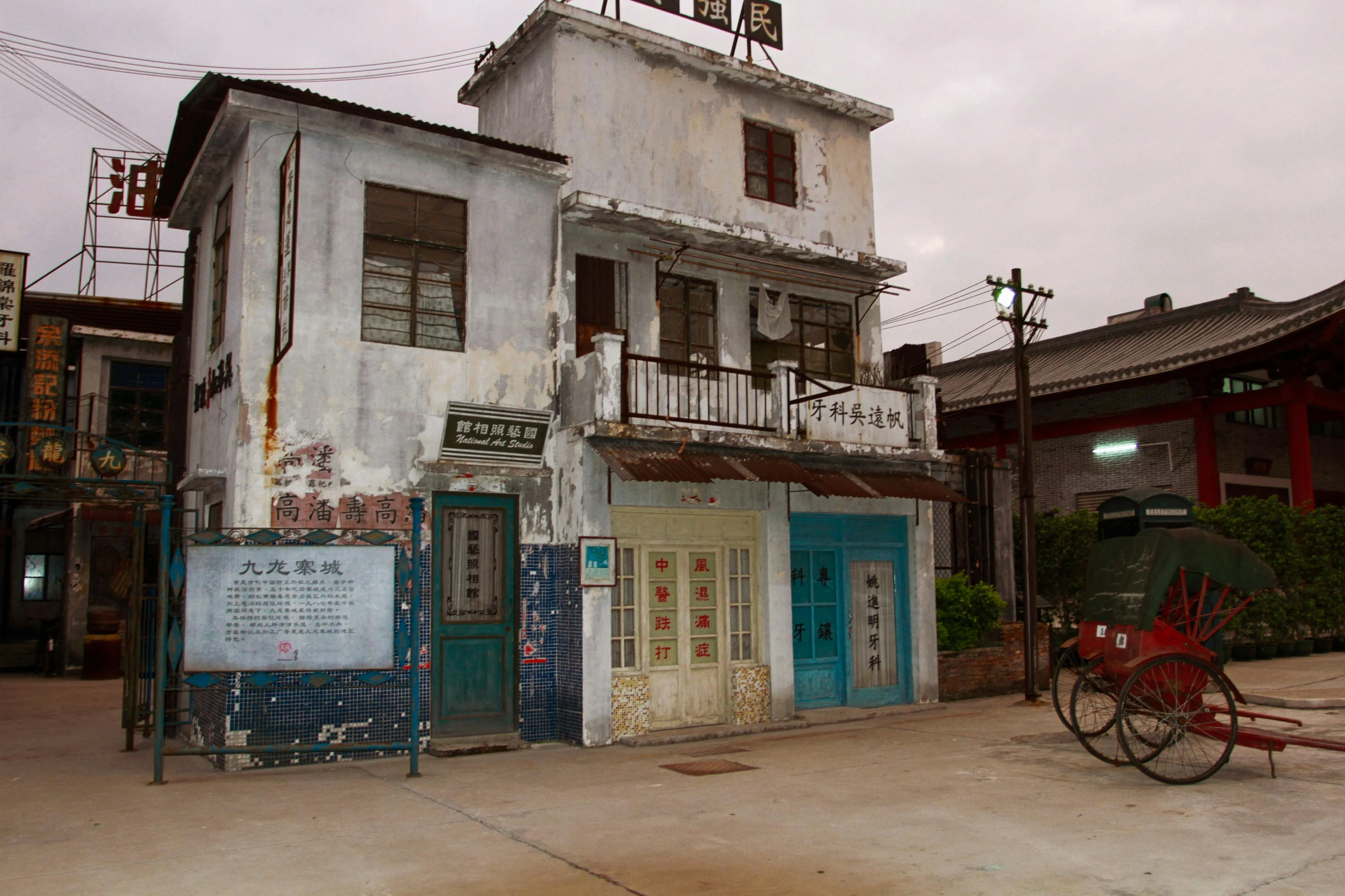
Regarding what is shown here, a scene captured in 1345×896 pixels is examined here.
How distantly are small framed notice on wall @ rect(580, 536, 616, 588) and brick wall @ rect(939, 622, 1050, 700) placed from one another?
18.8 ft

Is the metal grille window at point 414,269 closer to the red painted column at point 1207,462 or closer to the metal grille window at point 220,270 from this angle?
the metal grille window at point 220,270

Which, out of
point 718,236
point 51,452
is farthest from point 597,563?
point 51,452

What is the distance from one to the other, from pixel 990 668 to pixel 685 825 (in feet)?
30.1

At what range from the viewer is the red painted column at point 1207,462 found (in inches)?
817

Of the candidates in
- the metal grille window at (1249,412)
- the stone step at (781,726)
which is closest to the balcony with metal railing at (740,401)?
the stone step at (781,726)

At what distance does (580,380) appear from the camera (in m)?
12.0

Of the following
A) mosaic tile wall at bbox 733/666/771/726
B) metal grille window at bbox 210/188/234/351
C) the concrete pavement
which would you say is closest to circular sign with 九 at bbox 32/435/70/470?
metal grille window at bbox 210/188/234/351

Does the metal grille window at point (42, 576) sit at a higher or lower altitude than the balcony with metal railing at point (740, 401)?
lower

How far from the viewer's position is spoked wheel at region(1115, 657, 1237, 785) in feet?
27.1

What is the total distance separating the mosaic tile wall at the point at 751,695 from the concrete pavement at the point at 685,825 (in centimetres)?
147

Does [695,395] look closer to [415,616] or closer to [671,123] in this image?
[671,123]

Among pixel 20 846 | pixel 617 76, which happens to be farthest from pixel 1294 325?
pixel 20 846

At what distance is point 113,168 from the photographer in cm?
2330

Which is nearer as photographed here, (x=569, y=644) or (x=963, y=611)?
(x=569, y=644)
